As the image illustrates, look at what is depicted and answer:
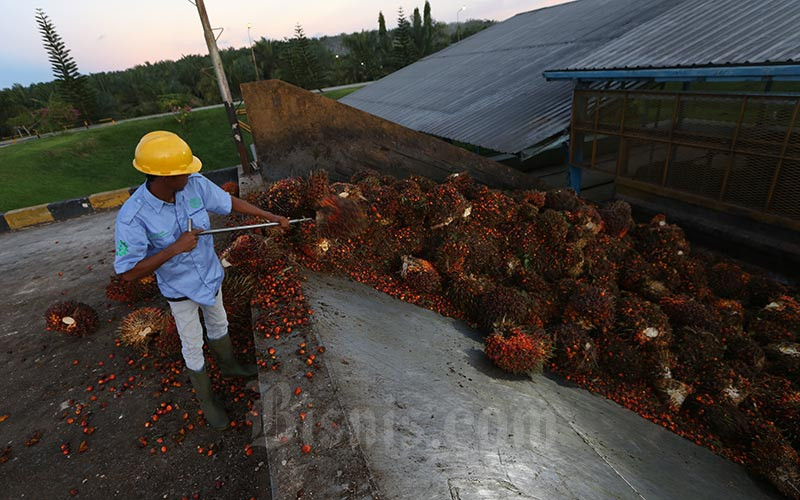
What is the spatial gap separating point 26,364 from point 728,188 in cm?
989

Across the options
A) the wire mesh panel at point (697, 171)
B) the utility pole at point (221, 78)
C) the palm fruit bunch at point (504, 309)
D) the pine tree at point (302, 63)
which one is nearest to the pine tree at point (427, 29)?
the pine tree at point (302, 63)

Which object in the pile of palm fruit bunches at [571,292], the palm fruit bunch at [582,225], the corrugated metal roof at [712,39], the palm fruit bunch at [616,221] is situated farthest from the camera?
the palm fruit bunch at [616,221]

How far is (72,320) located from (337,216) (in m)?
3.27

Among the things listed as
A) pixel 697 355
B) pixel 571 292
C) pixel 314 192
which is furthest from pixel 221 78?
pixel 697 355

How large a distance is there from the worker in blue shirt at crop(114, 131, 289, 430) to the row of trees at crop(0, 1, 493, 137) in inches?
889

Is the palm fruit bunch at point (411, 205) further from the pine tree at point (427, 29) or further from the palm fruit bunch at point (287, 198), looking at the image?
the pine tree at point (427, 29)

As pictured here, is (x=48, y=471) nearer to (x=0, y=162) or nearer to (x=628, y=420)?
(x=628, y=420)

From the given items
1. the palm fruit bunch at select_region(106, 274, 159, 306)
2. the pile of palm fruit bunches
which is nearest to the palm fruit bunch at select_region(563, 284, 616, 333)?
the pile of palm fruit bunches

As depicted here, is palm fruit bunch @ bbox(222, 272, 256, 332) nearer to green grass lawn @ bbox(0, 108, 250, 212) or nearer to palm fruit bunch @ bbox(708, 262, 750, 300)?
palm fruit bunch @ bbox(708, 262, 750, 300)

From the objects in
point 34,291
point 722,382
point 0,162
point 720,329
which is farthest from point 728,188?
point 0,162

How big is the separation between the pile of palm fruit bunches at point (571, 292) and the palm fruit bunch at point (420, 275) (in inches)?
0.6

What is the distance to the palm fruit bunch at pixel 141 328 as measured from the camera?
4.03 metres

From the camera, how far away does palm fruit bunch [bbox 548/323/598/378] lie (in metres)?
4.57

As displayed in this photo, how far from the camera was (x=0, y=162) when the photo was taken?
1705 centimetres
